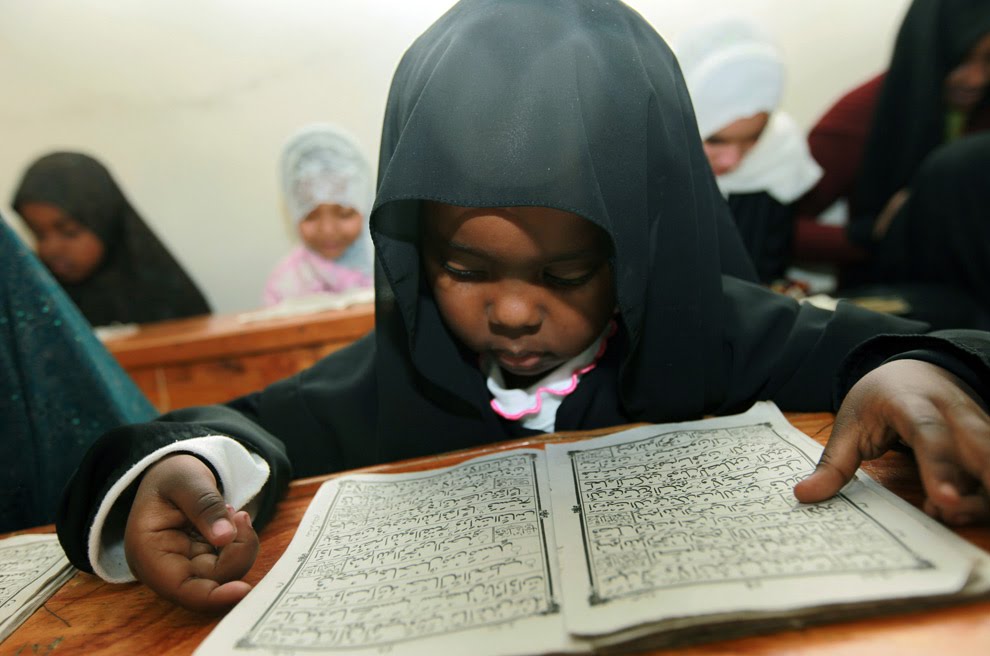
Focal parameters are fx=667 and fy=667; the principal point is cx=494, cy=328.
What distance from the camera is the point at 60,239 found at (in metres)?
2.53

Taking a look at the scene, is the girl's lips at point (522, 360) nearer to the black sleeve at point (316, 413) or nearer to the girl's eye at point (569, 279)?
the girl's eye at point (569, 279)

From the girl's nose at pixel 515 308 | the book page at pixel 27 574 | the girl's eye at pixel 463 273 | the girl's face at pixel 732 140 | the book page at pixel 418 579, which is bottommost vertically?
the book page at pixel 27 574

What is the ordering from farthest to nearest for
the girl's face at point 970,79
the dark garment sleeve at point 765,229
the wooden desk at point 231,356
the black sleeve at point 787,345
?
1. the dark garment sleeve at point 765,229
2. the girl's face at point 970,79
3. the wooden desk at point 231,356
4. the black sleeve at point 787,345

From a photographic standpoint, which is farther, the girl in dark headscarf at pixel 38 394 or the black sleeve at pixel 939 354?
the girl in dark headscarf at pixel 38 394

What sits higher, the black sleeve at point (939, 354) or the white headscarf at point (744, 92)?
the white headscarf at point (744, 92)

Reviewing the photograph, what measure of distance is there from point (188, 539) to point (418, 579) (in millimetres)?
215

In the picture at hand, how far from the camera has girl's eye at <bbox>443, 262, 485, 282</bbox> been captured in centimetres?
74

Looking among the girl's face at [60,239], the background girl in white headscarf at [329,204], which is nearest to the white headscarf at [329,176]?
the background girl in white headscarf at [329,204]

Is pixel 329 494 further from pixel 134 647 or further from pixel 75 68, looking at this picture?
pixel 75 68

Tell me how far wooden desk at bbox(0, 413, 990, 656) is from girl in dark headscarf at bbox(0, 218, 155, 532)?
28 centimetres

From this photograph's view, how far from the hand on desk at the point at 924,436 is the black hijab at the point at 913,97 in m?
1.94

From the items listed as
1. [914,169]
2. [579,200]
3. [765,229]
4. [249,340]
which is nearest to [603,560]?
[579,200]

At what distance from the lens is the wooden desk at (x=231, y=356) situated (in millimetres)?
1863

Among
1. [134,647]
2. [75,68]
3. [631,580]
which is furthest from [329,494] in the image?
[75,68]
